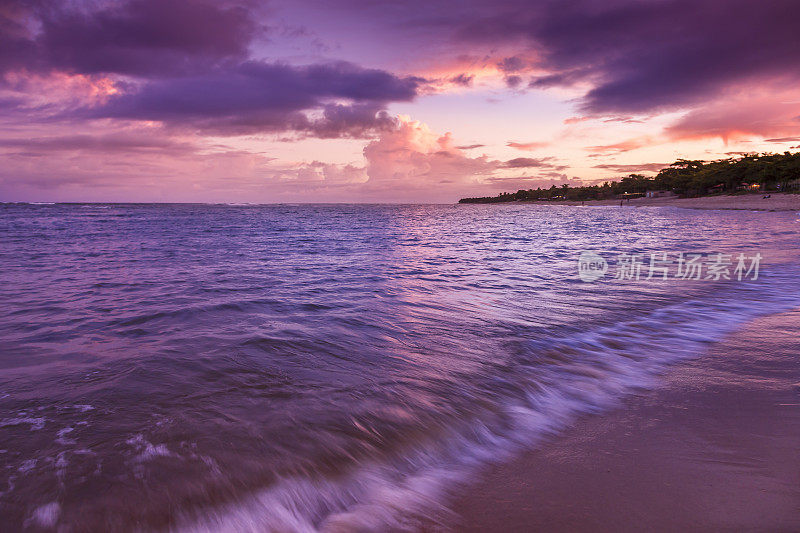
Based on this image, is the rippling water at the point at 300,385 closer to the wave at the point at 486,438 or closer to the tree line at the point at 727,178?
Answer: the wave at the point at 486,438

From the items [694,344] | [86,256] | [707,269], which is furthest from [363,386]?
[86,256]

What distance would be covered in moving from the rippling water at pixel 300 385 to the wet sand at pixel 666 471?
0.33 metres

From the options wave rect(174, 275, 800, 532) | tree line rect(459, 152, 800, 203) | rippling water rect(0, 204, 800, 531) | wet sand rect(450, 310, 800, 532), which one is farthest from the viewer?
tree line rect(459, 152, 800, 203)

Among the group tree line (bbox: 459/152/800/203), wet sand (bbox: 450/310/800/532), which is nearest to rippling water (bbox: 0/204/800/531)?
wet sand (bbox: 450/310/800/532)

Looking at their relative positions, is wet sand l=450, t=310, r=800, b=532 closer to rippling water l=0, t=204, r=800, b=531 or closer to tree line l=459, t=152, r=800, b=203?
rippling water l=0, t=204, r=800, b=531

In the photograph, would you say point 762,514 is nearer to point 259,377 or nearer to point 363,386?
point 363,386

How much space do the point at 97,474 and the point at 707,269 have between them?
52.9 ft

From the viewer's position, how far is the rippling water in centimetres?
281

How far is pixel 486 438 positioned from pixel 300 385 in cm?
213

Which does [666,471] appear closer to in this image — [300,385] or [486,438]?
[486,438]

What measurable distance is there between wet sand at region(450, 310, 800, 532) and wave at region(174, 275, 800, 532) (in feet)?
0.78

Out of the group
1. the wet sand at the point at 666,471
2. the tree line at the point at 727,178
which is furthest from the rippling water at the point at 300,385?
the tree line at the point at 727,178

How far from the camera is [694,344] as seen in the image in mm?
5863

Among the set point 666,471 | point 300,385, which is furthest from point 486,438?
point 300,385
